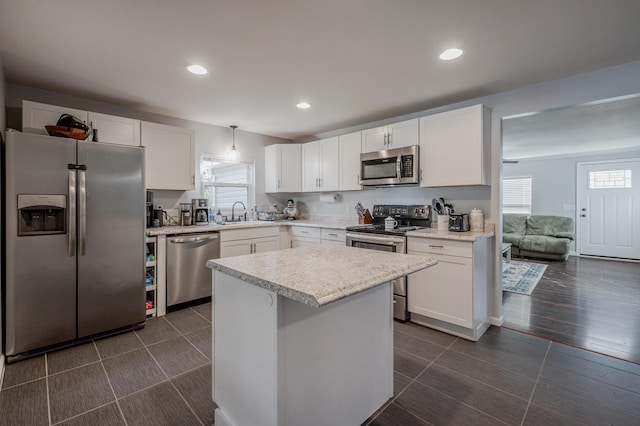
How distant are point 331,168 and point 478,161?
1944 mm

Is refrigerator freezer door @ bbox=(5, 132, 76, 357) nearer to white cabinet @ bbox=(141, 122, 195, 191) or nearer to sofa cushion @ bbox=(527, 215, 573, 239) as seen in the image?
white cabinet @ bbox=(141, 122, 195, 191)

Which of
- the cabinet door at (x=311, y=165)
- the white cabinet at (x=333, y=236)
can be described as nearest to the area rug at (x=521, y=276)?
the white cabinet at (x=333, y=236)

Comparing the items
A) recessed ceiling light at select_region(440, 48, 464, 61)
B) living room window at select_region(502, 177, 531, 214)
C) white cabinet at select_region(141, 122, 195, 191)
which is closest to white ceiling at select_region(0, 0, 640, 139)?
recessed ceiling light at select_region(440, 48, 464, 61)

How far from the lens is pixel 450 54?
2.21m

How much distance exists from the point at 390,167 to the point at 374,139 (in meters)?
0.46

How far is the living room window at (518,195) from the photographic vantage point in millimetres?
7407

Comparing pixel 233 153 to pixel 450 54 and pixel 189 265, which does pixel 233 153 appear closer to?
pixel 189 265

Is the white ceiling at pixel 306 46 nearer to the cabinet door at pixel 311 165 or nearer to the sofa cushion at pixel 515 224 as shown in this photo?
the cabinet door at pixel 311 165

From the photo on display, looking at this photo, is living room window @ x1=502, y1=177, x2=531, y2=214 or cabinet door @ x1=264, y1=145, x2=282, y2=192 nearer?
cabinet door @ x1=264, y1=145, x2=282, y2=192

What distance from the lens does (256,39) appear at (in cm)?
203

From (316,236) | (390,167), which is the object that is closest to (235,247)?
(316,236)

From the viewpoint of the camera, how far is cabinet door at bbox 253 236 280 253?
3.98m

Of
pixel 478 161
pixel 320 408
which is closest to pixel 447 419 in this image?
pixel 320 408

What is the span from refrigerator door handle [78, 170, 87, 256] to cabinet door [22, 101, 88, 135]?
693mm
